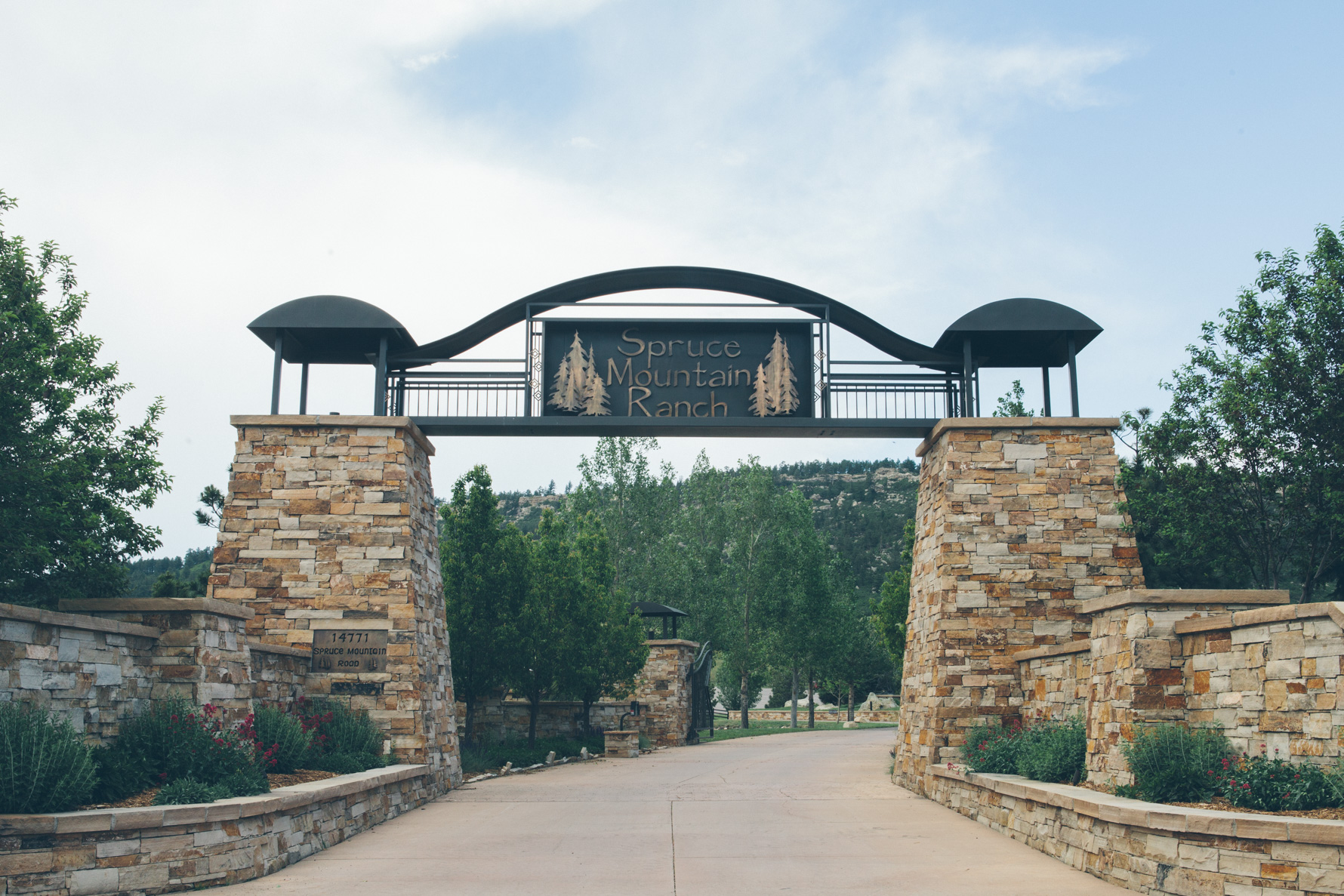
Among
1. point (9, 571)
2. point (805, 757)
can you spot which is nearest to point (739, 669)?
point (805, 757)

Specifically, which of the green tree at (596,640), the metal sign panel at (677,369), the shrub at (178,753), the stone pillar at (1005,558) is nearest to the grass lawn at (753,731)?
the green tree at (596,640)

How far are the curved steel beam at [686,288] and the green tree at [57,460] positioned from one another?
5.64m

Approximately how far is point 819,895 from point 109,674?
6.09 metres

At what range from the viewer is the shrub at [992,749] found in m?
11.0

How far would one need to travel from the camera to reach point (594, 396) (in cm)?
1452

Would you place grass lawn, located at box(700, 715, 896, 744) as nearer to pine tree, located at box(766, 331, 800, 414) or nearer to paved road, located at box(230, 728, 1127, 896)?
paved road, located at box(230, 728, 1127, 896)

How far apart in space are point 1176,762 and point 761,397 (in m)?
8.10

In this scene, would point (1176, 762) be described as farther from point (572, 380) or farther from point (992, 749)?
point (572, 380)

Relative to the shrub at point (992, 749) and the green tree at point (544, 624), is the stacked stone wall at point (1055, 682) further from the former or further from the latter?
the green tree at point (544, 624)

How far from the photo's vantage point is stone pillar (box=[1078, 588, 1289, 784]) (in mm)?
8070

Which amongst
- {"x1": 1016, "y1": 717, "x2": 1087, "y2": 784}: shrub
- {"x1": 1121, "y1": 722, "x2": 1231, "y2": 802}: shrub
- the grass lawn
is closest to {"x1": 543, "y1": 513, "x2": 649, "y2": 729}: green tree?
the grass lawn

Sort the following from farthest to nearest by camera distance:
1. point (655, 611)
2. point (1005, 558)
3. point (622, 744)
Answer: point (655, 611)
point (622, 744)
point (1005, 558)

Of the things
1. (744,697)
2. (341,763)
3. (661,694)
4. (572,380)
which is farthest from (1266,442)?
(744,697)

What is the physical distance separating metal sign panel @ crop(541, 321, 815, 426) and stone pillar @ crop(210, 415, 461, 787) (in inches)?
101
